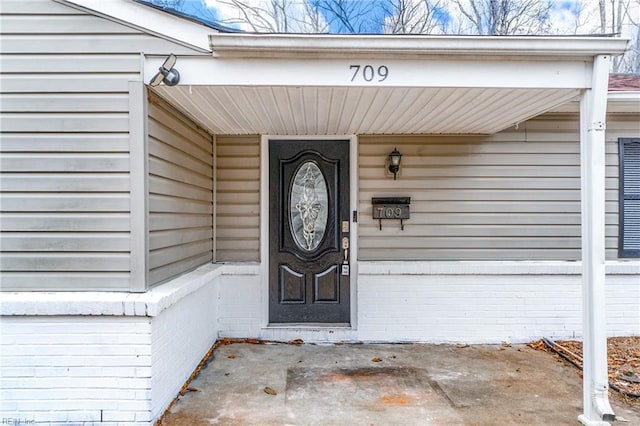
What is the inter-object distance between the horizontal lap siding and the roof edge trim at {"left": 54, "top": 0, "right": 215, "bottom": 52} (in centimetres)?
161

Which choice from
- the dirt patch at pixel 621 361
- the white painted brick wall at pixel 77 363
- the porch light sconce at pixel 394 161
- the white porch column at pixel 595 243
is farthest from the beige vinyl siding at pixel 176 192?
the dirt patch at pixel 621 361

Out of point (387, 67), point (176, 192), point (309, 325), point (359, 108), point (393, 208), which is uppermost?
point (387, 67)

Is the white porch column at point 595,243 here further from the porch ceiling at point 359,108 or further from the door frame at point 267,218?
the door frame at point 267,218

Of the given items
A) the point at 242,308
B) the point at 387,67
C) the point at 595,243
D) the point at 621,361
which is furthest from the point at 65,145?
the point at 621,361

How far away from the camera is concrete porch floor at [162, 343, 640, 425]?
8.77 feet

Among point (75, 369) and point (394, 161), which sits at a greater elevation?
point (394, 161)

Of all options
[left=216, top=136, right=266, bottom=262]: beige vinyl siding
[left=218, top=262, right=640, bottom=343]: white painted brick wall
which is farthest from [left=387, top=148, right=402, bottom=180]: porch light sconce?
[left=216, top=136, right=266, bottom=262]: beige vinyl siding

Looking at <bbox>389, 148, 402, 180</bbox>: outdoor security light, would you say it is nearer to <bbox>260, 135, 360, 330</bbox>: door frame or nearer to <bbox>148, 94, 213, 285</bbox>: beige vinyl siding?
<bbox>260, 135, 360, 330</bbox>: door frame

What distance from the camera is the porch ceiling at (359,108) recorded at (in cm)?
275

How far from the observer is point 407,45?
249 cm

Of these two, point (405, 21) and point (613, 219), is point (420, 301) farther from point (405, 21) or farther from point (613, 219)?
point (405, 21)

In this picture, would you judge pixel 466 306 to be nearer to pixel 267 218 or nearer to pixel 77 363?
pixel 267 218

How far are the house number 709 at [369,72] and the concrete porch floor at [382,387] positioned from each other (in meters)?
2.23

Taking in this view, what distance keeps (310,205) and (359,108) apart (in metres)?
1.37
